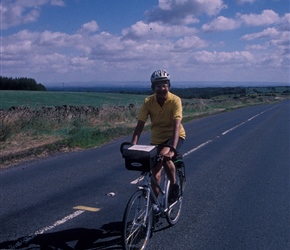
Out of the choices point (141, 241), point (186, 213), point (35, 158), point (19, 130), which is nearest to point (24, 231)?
point (141, 241)

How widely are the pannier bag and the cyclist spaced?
406mm

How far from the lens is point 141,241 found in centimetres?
477

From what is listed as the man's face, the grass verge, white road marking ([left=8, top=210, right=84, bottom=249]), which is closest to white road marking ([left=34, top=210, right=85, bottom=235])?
white road marking ([left=8, top=210, right=84, bottom=249])

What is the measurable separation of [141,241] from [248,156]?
7.74 meters

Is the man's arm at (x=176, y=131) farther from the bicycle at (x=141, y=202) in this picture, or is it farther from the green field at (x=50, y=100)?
the green field at (x=50, y=100)

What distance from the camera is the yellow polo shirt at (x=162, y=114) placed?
5254mm

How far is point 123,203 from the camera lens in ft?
22.1

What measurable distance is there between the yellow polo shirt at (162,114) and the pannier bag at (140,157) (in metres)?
0.82

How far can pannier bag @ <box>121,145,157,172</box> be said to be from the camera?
451cm

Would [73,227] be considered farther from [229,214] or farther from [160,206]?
[229,214]

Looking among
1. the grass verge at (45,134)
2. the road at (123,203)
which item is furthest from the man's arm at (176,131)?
the grass verge at (45,134)

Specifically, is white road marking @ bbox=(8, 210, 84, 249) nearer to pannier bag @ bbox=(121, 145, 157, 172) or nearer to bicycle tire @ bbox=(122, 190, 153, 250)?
bicycle tire @ bbox=(122, 190, 153, 250)

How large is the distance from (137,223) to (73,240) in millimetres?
1011

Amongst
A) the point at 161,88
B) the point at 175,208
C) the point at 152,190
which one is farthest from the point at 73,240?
the point at 161,88
